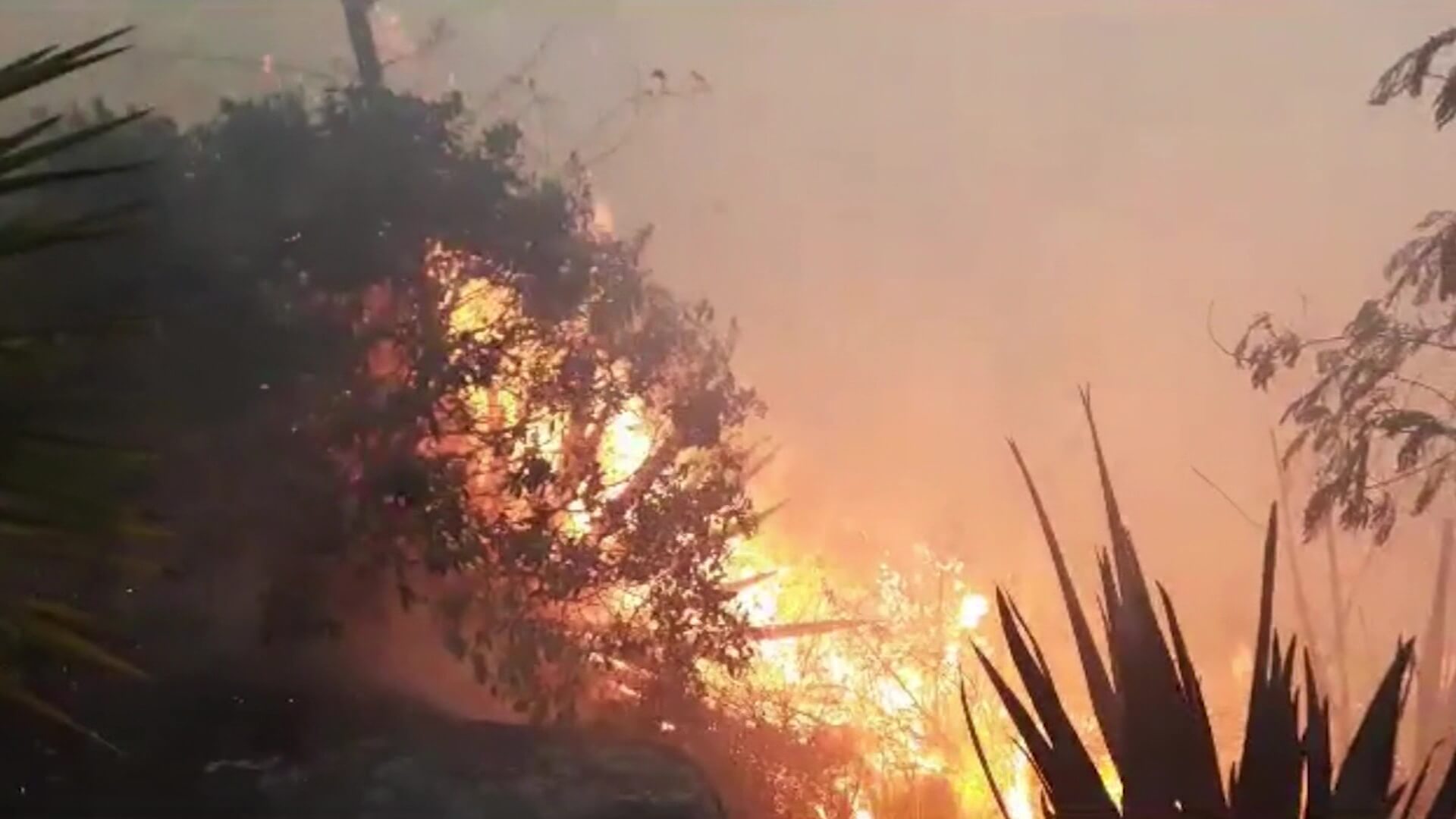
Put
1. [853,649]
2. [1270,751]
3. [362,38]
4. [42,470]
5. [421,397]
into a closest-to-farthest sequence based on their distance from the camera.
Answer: [1270,751] → [42,470] → [421,397] → [853,649] → [362,38]

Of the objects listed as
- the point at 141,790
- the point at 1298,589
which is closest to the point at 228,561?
the point at 141,790

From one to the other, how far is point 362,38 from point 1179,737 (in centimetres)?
481

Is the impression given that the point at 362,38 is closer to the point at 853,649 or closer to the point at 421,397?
the point at 421,397

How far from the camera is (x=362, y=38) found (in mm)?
5668

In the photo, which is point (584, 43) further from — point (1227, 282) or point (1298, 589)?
point (1298, 589)

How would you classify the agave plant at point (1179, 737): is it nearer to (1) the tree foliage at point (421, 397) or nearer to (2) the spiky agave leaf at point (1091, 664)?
(2) the spiky agave leaf at point (1091, 664)

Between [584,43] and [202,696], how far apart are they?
3.33 metres

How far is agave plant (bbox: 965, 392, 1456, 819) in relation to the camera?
169cm

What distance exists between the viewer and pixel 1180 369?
6766 millimetres

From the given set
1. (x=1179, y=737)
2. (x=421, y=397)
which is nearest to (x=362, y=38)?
(x=421, y=397)

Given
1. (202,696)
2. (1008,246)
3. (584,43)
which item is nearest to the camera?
(202,696)

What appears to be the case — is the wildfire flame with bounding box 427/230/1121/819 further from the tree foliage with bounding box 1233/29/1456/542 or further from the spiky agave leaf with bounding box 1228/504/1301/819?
the spiky agave leaf with bounding box 1228/504/1301/819

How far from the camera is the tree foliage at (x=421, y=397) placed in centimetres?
440

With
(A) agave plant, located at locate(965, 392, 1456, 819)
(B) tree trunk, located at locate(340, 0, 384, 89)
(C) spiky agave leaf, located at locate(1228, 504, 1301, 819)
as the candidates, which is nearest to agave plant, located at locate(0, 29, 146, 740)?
(A) agave plant, located at locate(965, 392, 1456, 819)
